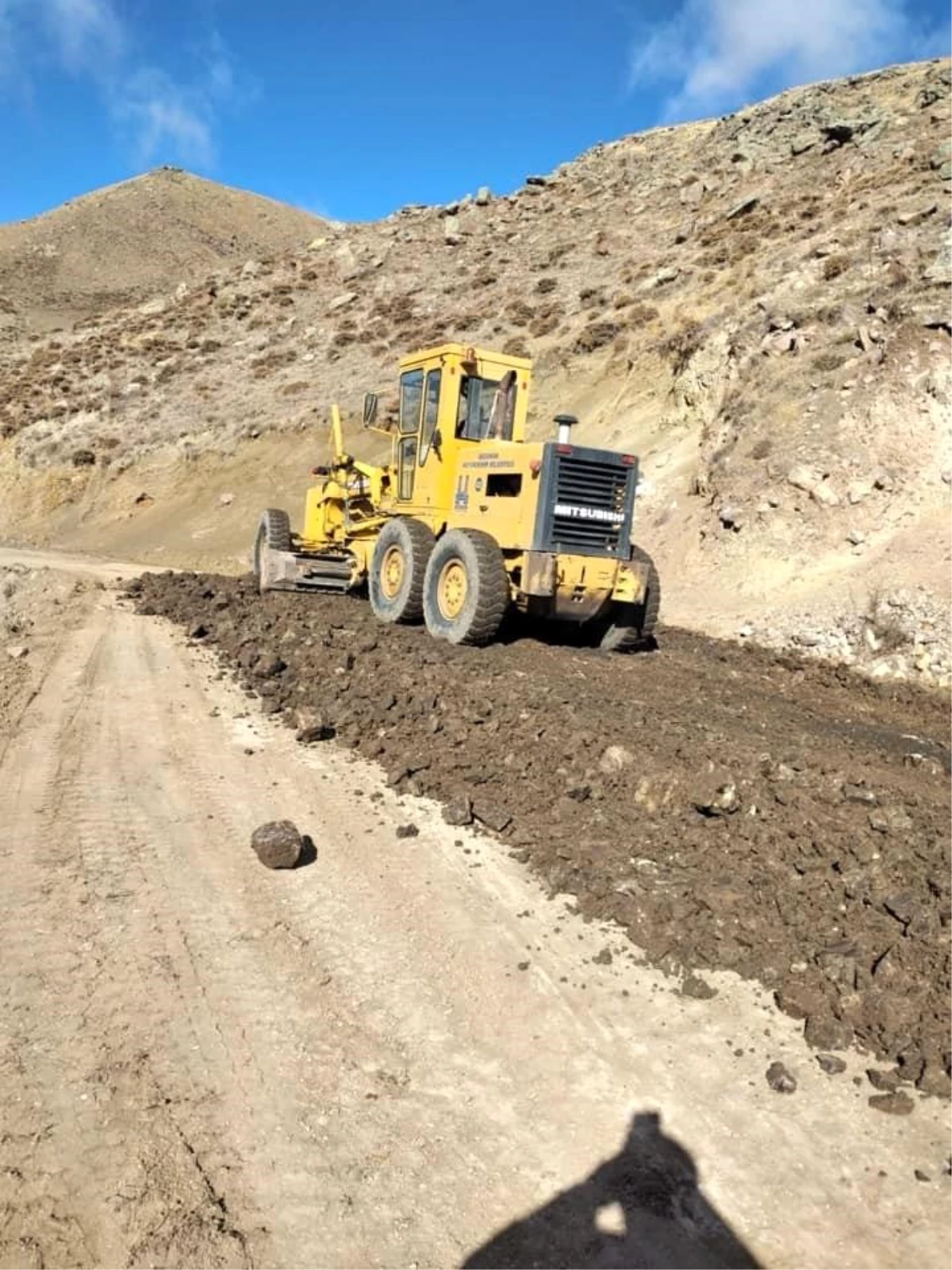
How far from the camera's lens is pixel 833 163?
31.0m

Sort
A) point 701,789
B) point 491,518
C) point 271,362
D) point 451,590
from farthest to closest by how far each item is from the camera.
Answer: point 271,362 → point 451,590 → point 491,518 → point 701,789

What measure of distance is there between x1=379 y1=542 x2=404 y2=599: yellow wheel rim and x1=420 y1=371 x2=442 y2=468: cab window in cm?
125

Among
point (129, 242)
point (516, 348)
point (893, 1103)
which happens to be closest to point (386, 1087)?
point (893, 1103)

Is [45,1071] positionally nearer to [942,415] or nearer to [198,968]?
[198,968]

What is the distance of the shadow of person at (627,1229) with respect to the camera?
2.92 metres

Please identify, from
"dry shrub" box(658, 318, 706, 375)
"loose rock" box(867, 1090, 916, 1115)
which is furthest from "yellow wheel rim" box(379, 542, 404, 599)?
"dry shrub" box(658, 318, 706, 375)

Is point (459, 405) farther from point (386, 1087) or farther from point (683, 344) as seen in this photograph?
point (683, 344)

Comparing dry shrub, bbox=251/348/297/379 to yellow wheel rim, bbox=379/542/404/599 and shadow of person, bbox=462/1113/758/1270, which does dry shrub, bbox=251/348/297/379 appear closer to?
yellow wheel rim, bbox=379/542/404/599

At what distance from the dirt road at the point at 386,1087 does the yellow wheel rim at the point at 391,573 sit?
6960 mm

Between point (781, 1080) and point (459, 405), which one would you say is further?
point (459, 405)

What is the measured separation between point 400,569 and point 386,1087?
30.2ft

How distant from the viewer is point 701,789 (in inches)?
245

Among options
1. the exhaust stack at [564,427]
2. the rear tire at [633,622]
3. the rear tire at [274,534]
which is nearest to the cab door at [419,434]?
the exhaust stack at [564,427]

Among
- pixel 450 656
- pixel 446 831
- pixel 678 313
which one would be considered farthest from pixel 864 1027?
pixel 678 313
